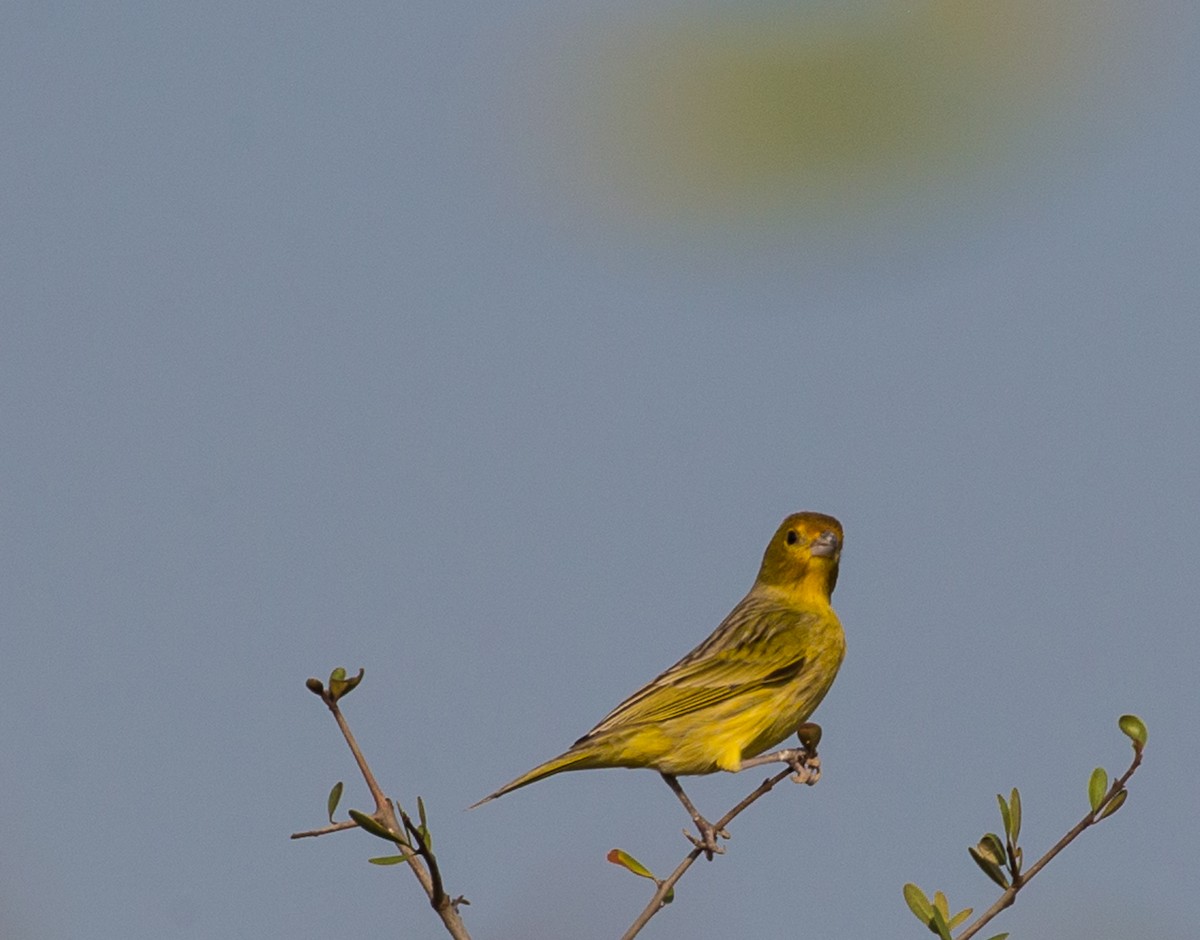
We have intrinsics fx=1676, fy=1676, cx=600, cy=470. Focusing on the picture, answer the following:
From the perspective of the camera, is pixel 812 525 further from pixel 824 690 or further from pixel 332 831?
pixel 332 831

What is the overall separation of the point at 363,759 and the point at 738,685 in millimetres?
3706

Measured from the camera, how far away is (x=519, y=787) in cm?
A: 605

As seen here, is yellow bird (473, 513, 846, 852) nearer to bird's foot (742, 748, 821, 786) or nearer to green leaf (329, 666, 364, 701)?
bird's foot (742, 748, 821, 786)

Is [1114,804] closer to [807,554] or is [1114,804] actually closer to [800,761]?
[800,761]

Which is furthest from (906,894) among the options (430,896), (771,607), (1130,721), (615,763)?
(771,607)

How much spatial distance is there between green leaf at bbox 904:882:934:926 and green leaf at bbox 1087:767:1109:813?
465mm

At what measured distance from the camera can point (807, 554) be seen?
8.29m

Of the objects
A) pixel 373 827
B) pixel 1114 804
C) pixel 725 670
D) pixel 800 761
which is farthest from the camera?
pixel 725 670

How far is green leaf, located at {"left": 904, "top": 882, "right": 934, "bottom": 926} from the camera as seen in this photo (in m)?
4.02

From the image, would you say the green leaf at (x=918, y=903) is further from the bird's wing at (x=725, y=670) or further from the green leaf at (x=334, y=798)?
the bird's wing at (x=725, y=670)

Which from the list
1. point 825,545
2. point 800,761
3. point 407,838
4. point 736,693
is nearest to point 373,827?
point 407,838

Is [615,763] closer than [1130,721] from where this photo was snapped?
No

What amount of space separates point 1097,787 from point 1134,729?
183 millimetres

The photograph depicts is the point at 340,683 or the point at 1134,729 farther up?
the point at 340,683
